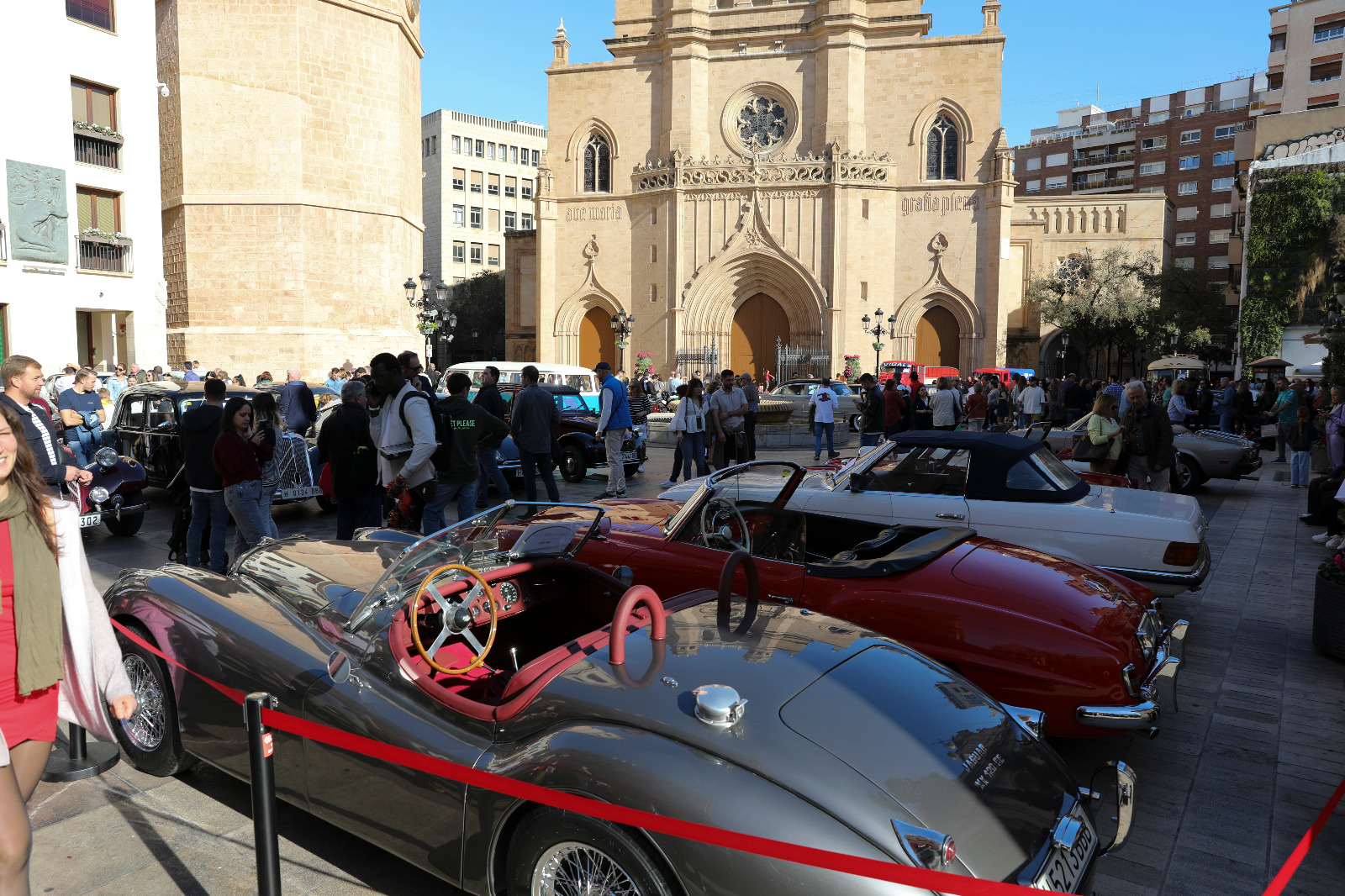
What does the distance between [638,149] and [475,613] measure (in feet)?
117

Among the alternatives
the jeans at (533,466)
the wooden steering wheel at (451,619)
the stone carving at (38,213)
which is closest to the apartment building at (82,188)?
the stone carving at (38,213)

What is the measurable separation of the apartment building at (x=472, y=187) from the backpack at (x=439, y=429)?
55.8 meters

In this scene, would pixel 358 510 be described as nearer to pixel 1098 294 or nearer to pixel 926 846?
pixel 926 846

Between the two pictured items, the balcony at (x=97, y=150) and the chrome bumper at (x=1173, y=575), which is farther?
the balcony at (x=97, y=150)

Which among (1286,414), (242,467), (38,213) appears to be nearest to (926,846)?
(242,467)

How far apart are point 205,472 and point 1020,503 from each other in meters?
6.25

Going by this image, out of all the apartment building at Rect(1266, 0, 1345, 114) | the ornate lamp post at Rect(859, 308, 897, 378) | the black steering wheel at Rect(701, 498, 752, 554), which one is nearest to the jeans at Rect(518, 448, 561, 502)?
the black steering wheel at Rect(701, 498, 752, 554)

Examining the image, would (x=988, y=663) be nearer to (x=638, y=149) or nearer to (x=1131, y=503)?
(x=1131, y=503)

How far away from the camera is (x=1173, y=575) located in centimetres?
568

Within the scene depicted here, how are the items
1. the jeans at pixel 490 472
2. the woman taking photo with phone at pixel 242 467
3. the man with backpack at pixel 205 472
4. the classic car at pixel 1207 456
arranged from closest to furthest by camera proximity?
1. the woman taking photo with phone at pixel 242 467
2. the man with backpack at pixel 205 472
3. the jeans at pixel 490 472
4. the classic car at pixel 1207 456

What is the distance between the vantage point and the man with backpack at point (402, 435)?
256 inches

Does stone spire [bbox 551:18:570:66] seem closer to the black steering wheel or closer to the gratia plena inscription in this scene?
the gratia plena inscription

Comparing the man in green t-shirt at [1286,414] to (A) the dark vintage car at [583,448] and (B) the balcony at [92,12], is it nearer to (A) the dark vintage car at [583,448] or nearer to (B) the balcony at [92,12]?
(A) the dark vintage car at [583,448]

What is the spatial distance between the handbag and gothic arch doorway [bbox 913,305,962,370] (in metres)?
26.4
